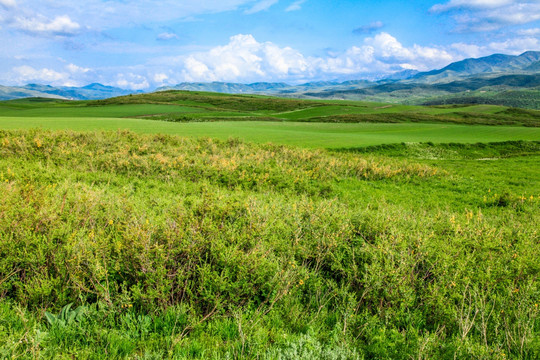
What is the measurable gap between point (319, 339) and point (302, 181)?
12500mm

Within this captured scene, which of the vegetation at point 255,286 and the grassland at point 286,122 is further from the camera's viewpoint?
the grassland at point 286,122

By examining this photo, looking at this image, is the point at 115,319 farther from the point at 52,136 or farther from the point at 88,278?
the point at 52,136

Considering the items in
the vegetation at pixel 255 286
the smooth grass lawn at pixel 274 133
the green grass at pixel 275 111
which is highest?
the green grass at pixel 275 111

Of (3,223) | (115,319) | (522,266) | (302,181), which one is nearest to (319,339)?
(115,319)

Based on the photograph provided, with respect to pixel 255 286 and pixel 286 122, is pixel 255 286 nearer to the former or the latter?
pixel 255 286

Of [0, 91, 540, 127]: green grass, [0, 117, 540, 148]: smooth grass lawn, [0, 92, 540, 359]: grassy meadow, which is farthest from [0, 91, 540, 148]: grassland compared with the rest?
[0, 92, 540, 359]: grassy meadow

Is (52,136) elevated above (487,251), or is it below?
above

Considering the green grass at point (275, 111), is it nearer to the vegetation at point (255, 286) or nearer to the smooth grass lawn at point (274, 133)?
the smooth grass lawn at point (274, 133)

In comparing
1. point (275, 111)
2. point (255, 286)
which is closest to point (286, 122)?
point (275, 111)

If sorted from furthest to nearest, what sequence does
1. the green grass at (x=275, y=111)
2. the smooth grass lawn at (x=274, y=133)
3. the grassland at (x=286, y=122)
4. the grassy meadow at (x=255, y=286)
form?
1. the green grass at (x=275, y=111)
2. the grassland at (x=286, y=122)
3. the smooth grass lawn at (x=274, y=133)
4. the grassy meadow at (x=255, y=286)

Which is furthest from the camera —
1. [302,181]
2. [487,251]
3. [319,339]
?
[302,181]

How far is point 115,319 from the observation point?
439 cm

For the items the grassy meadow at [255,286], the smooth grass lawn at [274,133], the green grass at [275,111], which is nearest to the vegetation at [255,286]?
the grassy meadow at [255,286]

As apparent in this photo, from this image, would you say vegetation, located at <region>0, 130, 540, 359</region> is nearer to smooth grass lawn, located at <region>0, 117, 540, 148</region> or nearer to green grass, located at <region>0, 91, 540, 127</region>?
smooth grass lawn, located at <region>0, 117, 540, 148</region>
